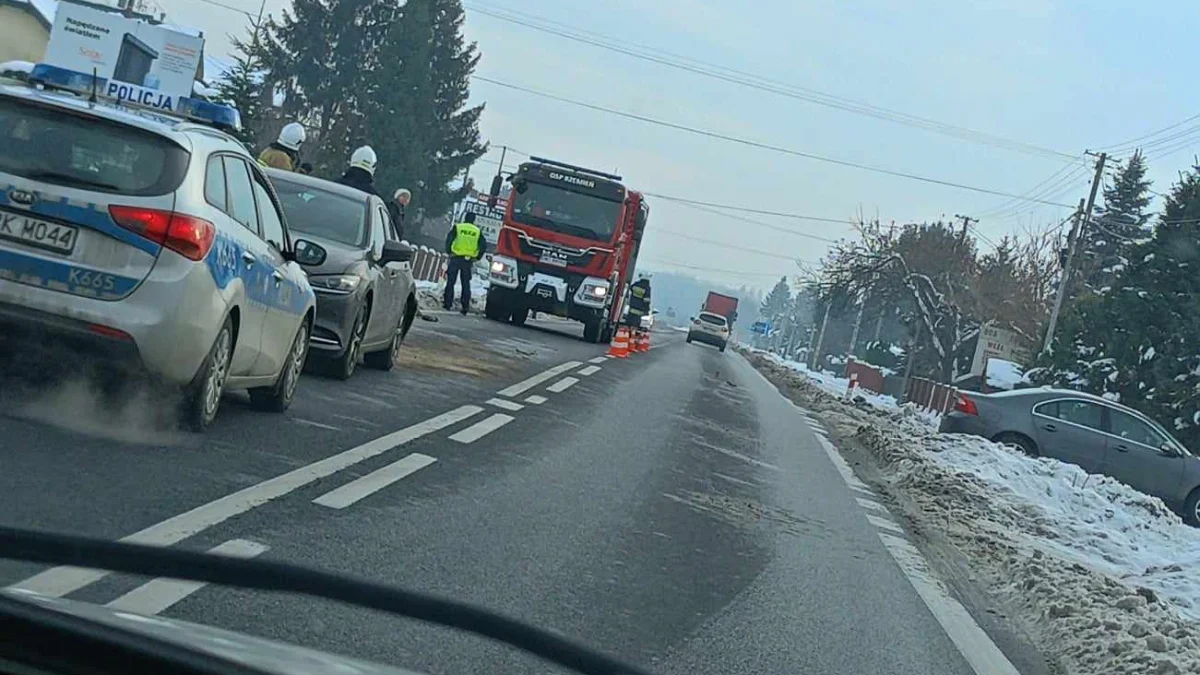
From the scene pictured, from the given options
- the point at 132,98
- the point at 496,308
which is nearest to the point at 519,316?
the point at 496,308

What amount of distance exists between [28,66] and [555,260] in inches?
760

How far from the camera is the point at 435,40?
75938 millimetres

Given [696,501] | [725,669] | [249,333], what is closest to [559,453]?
[696,501]

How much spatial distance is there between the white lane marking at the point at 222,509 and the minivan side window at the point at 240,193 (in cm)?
148

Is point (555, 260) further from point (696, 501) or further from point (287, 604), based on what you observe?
point (287, 604)

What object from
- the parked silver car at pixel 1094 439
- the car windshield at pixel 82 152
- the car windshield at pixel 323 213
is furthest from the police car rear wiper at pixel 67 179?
the parked silver car at pixel 1094 439

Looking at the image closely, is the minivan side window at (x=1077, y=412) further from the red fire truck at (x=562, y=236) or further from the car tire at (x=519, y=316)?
the car tire at (x=519, y=316)

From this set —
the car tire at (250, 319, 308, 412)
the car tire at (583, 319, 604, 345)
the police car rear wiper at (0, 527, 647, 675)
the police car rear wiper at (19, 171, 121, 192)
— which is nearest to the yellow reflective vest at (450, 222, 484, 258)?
the car tire at (583, 319, 604, 345)

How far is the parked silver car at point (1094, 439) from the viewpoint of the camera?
20.2 metres

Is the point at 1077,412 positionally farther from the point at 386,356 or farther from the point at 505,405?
the point at 386,356

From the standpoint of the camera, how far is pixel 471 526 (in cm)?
718

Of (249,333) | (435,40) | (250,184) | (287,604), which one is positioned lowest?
(287,604)

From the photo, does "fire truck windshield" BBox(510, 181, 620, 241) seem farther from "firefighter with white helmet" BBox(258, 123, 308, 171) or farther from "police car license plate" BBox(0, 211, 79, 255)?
"police car license plate" BBox(0, 211, 79, 255)

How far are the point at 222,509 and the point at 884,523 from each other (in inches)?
233
